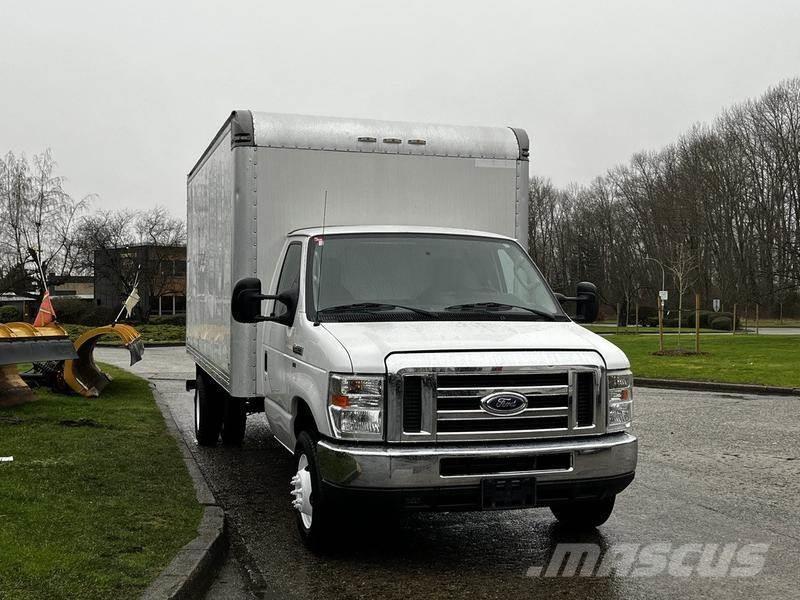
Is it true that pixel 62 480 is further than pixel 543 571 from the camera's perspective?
Yes

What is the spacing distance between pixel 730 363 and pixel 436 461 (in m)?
20.6

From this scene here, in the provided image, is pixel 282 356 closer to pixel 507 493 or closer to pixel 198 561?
pixel 198 561

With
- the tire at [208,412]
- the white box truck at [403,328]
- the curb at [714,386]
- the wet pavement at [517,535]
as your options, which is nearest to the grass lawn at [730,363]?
the curb at [714,386]

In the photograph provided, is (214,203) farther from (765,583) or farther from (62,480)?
(765,583)

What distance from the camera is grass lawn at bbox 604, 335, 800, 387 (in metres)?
19.7

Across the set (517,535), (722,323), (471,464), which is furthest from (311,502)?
(722,323)

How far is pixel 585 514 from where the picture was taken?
6.63 meters

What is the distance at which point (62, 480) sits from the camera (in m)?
7.59

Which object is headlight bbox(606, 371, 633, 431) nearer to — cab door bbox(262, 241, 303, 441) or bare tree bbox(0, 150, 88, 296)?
cab door bbox(262, 241, 303, 441)

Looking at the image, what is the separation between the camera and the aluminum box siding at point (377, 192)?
25.0 ft

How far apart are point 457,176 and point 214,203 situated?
2.54 metres

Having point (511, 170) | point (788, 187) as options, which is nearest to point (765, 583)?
point (511, 170)

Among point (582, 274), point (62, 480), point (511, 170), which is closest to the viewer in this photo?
point (62, 480)

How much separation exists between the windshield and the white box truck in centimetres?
2
